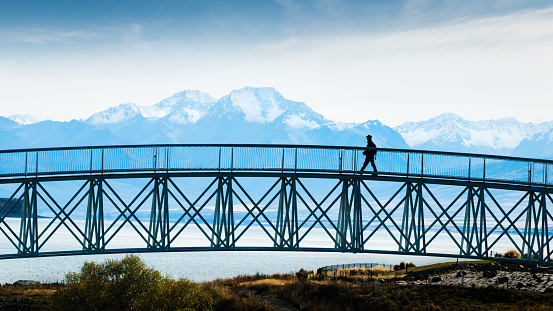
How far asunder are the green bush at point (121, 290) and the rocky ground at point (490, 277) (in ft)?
56.4

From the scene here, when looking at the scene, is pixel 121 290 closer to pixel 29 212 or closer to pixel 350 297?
pixel 29 212

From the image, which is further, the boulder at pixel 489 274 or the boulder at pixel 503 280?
the boulder at pixel 489 274

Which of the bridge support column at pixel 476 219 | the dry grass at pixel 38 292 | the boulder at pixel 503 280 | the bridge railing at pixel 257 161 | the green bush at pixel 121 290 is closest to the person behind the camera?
the green bush at pixel 121 290

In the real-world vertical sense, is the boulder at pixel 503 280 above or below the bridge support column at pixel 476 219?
below

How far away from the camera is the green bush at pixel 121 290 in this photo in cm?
2953

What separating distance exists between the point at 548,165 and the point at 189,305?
67.3 ft

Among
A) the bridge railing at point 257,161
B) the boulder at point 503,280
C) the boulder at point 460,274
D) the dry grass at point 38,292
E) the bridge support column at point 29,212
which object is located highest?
the bridge railing at point 257,161

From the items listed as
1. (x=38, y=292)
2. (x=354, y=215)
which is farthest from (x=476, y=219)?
(x=38, y=292)

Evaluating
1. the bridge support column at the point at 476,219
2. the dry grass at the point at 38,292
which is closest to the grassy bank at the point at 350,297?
the dry grass at the point at 38,292

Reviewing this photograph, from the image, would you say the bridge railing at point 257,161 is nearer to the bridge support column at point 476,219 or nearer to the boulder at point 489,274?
the bridge support column at point 476,219

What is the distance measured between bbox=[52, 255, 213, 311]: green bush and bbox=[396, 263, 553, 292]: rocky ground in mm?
17195

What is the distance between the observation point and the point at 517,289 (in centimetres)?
3622

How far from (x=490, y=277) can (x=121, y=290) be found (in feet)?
75.9

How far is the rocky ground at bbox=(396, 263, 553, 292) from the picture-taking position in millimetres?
37250
